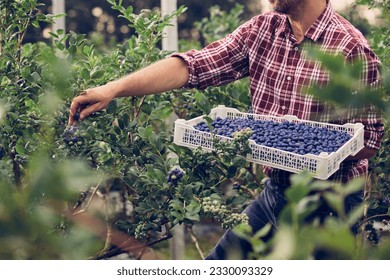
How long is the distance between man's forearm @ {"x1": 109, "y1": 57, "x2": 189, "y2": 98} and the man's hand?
0.04m

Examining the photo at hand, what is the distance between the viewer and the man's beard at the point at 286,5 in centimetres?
237

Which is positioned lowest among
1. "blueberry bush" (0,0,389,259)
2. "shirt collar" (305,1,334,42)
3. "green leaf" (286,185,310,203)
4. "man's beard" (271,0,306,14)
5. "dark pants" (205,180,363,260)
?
"dark pants" (205,180,363,260)

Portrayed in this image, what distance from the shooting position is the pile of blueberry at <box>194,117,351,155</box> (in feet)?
A: 6.86

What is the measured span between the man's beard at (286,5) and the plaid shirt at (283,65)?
86 mm

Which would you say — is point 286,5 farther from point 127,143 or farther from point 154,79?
point 127,143

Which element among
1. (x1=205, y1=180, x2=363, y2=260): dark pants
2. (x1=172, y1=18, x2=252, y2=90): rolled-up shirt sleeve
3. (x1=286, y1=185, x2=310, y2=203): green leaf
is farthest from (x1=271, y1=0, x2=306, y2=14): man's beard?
(x1=286, y1=185, x2=310, y2=203): green leaf

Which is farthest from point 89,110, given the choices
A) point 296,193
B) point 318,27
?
point 296,193

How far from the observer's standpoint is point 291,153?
2.00 m

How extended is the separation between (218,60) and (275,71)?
215 mm

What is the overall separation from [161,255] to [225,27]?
147 centimetres

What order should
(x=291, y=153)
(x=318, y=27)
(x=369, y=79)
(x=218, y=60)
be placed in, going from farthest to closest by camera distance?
(x=218, y=60) < (x=318, y=27) < (x=369, y=79) < (x=291, y=153)

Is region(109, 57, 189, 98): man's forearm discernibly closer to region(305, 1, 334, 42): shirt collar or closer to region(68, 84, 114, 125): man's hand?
region(68, 84, 114, 125): man's hand

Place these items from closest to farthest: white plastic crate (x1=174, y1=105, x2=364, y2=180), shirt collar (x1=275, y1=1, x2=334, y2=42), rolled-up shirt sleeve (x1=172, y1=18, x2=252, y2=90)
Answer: white plastic crate (x1=174, y1=105, x2=364, y2=180) → shirt collar (x1=275, y1=1, x2=334, y2=42) → rolled-up shirt sleeve (x1=172, y1=18, x2=252, y2=90)
